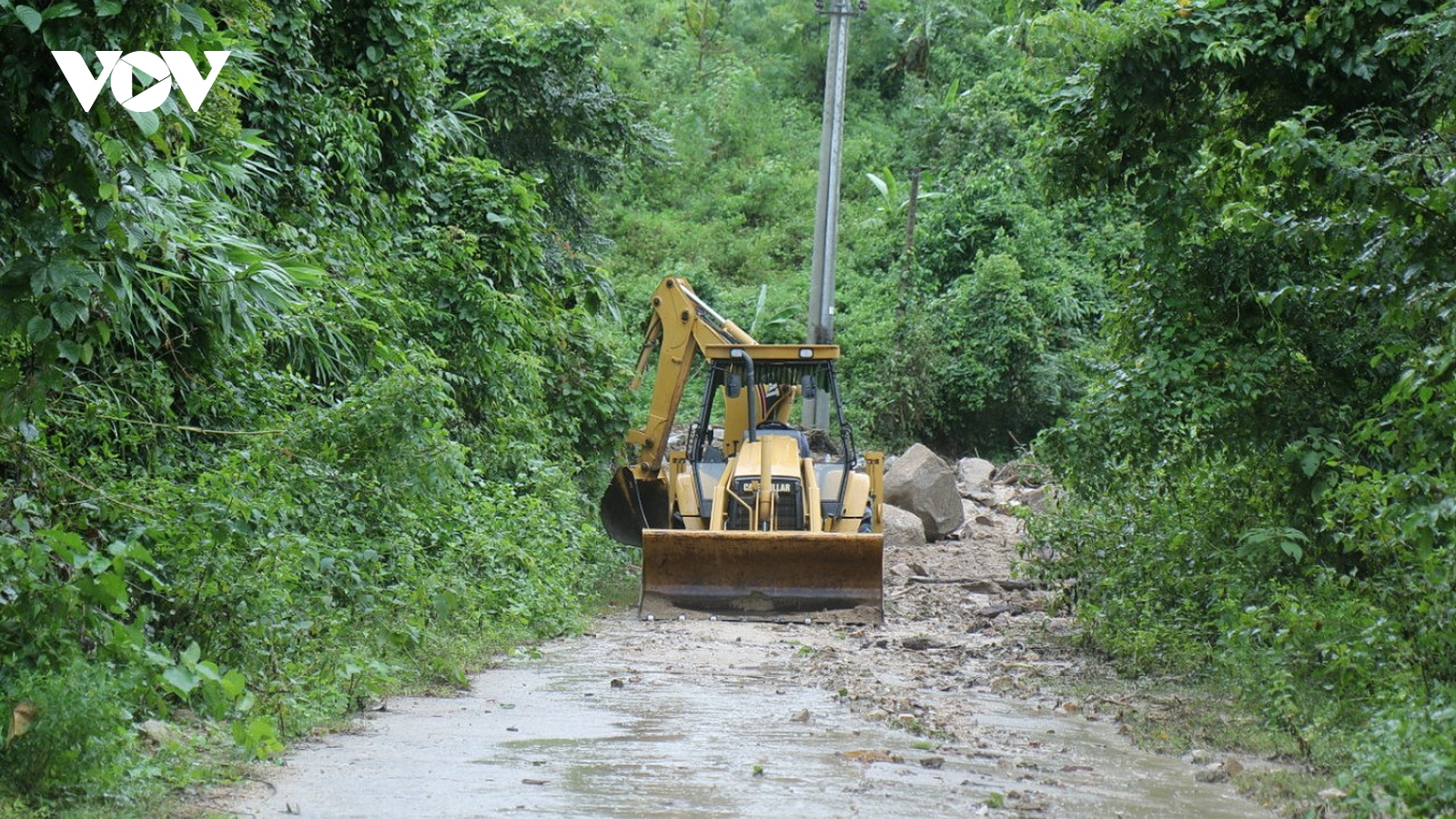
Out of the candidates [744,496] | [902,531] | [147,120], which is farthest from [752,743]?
[902,531]

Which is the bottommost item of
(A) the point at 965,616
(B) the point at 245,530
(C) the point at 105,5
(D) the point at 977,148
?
(A) the point at 965,616

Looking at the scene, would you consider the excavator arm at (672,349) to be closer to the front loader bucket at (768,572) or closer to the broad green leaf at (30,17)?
the front loader bucket at (768,572)

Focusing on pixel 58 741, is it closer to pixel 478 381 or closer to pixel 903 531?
pixel 478 381

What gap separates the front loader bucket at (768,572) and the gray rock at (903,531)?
6177 mm

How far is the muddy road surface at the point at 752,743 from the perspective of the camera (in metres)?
5.90

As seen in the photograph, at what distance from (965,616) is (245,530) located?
7664mm

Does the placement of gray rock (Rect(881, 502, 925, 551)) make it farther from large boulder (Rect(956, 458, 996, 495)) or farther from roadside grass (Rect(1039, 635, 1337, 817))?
roadside grass (Rect(1039, 635, 1337, 817))

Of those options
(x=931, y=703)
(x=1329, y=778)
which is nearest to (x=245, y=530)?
(x=931, y=703)

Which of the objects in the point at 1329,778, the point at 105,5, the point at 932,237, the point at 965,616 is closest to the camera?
the point at 105,5

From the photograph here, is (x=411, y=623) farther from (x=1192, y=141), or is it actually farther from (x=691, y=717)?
(x=1192, y=141)

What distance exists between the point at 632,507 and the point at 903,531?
4.12 meters

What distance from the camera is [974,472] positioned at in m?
25.2

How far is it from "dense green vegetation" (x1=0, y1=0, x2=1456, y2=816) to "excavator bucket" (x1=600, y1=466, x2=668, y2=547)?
32 centimetres

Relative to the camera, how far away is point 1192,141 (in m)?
10.6
